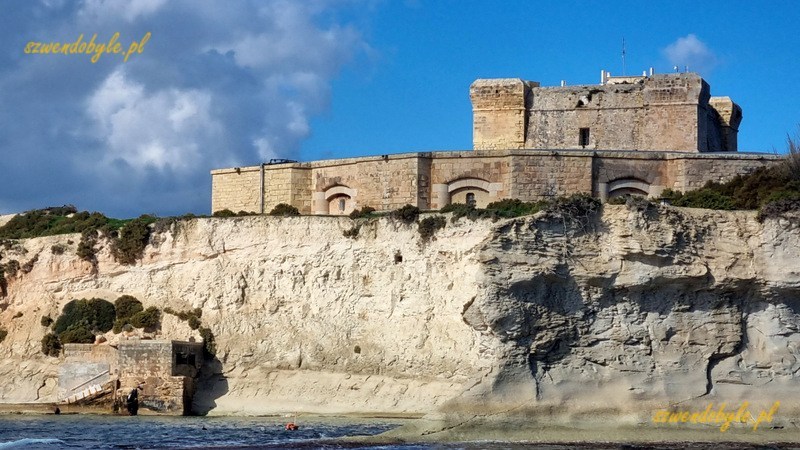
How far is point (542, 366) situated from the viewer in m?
33.8

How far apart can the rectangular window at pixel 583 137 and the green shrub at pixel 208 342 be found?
14.6 m

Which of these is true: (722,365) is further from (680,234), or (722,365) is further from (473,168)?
(473,168)

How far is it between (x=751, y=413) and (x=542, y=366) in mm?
5194

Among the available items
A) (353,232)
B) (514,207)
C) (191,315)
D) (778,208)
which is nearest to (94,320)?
(191,315)

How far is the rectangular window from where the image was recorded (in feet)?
151

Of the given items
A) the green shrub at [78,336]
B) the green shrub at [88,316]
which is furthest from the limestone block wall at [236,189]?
the green shrub at [78,336]

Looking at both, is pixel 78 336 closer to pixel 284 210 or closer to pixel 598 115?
pixel 284 210

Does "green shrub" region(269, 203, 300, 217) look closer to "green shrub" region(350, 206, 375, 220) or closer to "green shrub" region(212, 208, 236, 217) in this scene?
"green shrub" region(212, 208, 236, 217)

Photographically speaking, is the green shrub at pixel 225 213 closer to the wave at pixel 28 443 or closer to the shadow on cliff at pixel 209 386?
the shadow on cliff at pixel 209 386

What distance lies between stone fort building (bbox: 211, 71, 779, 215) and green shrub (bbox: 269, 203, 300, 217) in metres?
1.62

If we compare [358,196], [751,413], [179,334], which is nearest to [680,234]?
[751,413]

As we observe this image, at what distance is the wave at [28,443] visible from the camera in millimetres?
30156

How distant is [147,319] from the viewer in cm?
4025

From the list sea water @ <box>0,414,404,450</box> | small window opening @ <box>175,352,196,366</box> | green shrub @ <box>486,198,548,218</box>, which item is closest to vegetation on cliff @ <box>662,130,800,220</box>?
green shrub @ <box>486,198,548,218</box>
